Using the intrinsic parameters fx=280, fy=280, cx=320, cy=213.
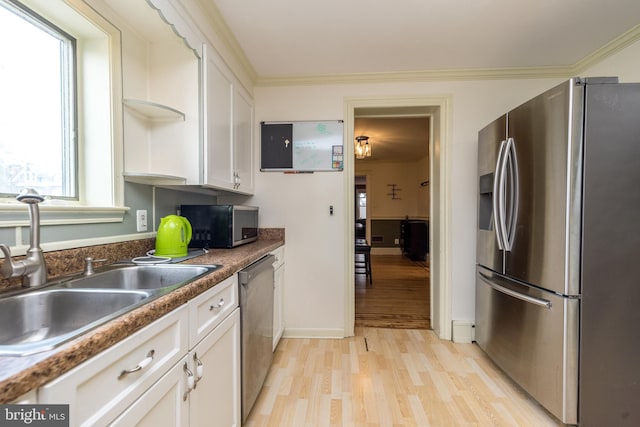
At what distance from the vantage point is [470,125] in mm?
2402

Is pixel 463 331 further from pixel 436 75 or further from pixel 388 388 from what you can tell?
pixel 436 75

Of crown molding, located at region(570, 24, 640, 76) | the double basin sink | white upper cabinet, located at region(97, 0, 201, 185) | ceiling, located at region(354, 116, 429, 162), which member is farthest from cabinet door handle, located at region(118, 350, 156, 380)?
crown molding, located at region(570, 24, 640, 76)

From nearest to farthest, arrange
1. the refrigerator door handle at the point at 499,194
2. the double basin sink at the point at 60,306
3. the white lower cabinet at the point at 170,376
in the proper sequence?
1. the white lower cabinet at the point at 170,376
2. the double basin sink at the point at 60,306
3. the refrigerator door handle at the point at 499,194

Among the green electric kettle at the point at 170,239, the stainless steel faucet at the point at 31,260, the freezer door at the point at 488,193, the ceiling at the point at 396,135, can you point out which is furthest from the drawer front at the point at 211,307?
the ceiling at the point at 396,135

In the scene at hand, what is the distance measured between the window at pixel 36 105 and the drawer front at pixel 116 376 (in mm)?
836

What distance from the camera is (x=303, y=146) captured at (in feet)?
8.12

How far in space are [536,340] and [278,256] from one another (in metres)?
1.72

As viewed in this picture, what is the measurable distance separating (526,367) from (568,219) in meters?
0.89

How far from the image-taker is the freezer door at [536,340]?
1396 millimetres

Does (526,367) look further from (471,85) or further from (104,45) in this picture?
(104,45)

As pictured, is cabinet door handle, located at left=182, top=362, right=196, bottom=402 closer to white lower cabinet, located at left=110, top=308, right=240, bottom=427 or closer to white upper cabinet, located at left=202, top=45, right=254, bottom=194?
white lower cabinet, located at left=110, top=308, right=240, bottom=427

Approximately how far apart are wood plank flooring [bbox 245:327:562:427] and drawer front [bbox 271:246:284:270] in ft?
2.27

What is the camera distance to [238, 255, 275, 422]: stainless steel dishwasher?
1.37 m

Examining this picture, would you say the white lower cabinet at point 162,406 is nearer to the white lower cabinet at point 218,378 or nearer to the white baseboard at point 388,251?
the white lower cabinet at point 218,378
